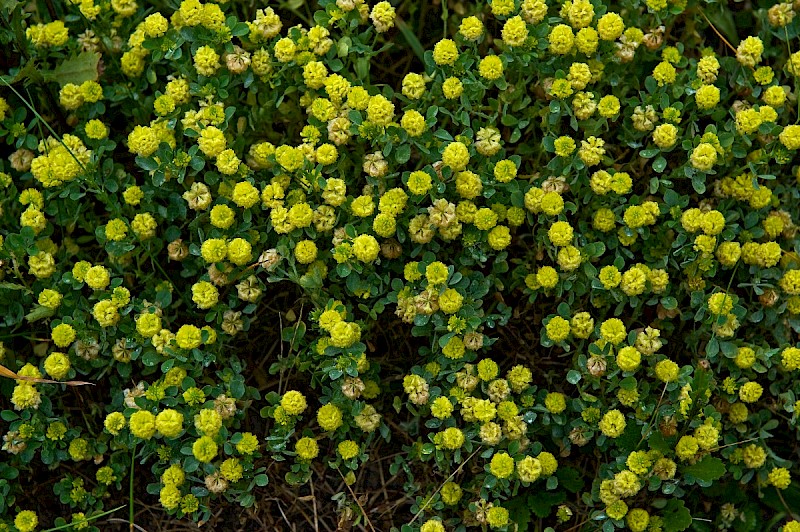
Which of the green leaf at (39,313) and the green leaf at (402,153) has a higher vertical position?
the green leaf at (402,153)

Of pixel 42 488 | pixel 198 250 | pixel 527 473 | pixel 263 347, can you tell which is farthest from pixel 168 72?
pixel 527 473

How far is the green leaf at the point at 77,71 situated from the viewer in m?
2.86

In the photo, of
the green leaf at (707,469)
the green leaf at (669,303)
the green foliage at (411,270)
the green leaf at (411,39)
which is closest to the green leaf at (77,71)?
the green foliage at (411,270)

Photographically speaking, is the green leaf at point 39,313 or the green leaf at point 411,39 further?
the green leaf at point 411,39

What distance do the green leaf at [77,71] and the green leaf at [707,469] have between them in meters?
2.30

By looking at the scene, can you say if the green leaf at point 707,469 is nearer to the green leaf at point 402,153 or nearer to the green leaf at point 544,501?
the green leaf at point 544,501

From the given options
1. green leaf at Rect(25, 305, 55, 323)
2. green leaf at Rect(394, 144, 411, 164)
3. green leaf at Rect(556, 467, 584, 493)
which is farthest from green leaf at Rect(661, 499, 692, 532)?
green leaf at Rect(25, 305, 55, 323)

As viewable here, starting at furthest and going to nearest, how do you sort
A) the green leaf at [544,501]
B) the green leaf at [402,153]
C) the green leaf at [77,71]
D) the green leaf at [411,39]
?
1. the green leaf at [411,39]
2. the green leaf at [77,71]
3. the green leaf at [544,501]
4. the green leaf at [402,153]

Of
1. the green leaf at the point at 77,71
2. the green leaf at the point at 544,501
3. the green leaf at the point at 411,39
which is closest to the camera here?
the green leaf at the point at 544,501

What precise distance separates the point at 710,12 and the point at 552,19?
0.74 metres

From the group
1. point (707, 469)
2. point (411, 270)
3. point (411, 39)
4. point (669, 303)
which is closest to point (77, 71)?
Answer: point (411, 39)

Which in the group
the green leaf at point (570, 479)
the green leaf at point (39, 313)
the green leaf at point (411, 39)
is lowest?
the green leaf at point (570, 479)

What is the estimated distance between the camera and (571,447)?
9.37ft

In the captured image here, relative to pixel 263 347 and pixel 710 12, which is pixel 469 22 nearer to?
pixel 710 12
